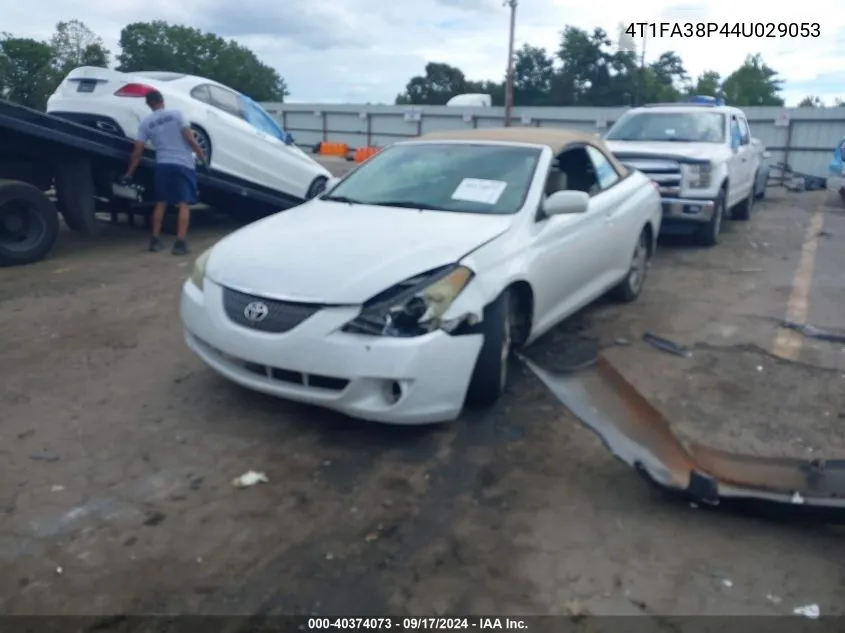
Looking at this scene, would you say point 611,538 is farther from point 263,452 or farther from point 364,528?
point 263,452

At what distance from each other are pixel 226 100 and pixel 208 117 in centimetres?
64

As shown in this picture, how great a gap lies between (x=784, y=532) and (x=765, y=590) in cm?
47

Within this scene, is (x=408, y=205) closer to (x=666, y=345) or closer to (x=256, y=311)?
(x=256, y=311)

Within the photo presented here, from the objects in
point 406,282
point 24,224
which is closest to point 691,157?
point 406,282

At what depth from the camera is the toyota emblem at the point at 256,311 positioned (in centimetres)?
419

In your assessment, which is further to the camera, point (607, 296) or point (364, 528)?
point (607, 296)

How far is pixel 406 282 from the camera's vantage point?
4.17 meters

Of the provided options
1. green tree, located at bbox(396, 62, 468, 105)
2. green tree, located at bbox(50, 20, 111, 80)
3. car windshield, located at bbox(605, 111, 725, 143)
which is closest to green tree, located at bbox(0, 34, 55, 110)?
green tree, located at bbox(50, 20, 111, 80)

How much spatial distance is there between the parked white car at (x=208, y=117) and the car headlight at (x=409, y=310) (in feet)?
21.6

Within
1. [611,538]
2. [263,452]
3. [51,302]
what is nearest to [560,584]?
[611,538]

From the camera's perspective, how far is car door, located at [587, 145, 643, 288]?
20.5ft

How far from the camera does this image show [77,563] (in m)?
3.19

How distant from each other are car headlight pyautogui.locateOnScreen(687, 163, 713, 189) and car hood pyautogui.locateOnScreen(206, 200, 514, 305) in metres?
5.64

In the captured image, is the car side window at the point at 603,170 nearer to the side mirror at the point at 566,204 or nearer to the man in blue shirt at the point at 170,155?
the side mirror at the point at 566,204
